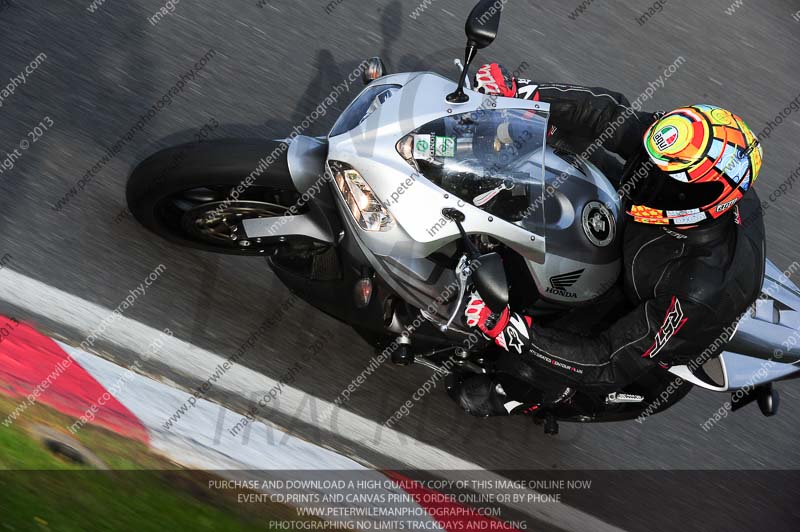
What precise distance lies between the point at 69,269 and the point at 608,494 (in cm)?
331

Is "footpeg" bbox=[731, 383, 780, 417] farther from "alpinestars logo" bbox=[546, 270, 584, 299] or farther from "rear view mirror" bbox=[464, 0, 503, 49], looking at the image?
"rear view mirror" bbox=[464, 0, 503, 49]

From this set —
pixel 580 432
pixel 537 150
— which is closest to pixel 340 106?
pixel 537 150

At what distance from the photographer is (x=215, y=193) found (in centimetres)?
387

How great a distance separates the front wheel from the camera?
11.8 feet

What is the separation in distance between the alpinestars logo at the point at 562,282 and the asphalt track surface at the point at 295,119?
137 cm

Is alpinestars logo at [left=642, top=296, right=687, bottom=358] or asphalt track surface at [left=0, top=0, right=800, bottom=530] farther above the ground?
alpinestars logo at [left=642, top=296, right=687, bottom=358]

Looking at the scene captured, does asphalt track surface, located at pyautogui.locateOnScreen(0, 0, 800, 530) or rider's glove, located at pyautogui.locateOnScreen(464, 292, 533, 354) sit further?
asphalt track surface, located at pyautogui.locateOnScreen(0, 0, 800, 530)

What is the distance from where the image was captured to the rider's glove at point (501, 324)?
3355 mm

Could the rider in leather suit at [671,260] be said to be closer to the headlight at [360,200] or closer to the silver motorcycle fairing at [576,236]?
the silver motorcycle fairing at [576,236]

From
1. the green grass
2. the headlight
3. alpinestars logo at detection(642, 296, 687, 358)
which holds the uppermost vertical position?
alpinestars logo at detection(642, 296, 687, 358)

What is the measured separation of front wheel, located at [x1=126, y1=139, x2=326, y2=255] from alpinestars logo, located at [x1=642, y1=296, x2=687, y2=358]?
5.11 ft

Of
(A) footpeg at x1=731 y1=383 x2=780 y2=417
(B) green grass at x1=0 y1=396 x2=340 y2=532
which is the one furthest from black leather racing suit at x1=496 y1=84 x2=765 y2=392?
(B) green grass at x1=0 y1=396 x2=340 y2=532

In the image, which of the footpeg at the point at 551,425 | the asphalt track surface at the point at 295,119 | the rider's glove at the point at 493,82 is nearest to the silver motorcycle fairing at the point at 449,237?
the rider's glove at the point at 493,82

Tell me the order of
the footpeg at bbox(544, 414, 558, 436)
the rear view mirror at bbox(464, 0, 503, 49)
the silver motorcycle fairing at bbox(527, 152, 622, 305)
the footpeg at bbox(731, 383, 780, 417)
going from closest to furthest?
the rear view mirror at bbox(464, 0, 503, 49), the silver motorcycle fairing at bbox(527, 152, 622, 305), the footpeg at bbox(731, 383, 780, 417), the footpeg at bbox(544, 414, 558, 436)
